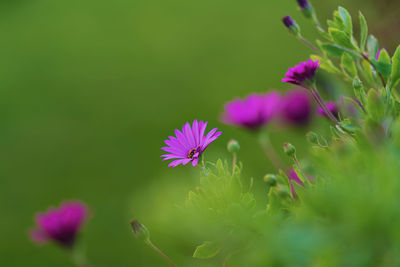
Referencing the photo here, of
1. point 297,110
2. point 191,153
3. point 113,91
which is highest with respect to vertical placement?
point 113,91

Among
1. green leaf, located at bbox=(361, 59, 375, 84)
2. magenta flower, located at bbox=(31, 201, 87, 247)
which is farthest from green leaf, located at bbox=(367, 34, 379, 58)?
magenta flower, located at bbox=(31, 201, 87, 247)

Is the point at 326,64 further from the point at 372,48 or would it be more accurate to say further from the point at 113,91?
the point at 113,91

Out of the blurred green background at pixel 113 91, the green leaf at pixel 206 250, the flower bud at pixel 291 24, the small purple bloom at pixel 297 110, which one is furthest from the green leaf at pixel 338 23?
the blurred green background at pixel 113 91

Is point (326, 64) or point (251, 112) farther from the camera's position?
point (251, 112)

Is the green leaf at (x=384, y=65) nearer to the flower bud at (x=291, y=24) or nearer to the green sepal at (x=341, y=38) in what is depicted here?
the green sepal at (x=341, y=38)

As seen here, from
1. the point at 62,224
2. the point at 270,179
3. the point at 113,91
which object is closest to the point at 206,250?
the point at 270,179

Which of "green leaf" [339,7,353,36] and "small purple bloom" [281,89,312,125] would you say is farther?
"small purple bloom" [281,89,312,125]

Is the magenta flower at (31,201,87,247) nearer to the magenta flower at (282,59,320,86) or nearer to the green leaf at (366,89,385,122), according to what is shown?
the magenta flower at (282,59,320,86)
